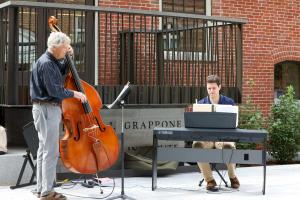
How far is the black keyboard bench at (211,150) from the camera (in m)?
6.92

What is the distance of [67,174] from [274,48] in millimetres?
6066

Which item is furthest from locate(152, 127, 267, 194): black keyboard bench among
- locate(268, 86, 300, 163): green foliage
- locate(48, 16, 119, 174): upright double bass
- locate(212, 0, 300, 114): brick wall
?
locate(212, 0, 300, 114): brick wall

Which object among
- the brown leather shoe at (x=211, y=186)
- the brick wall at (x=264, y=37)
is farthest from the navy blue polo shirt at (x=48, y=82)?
the brick wall at (x=264, y=37)

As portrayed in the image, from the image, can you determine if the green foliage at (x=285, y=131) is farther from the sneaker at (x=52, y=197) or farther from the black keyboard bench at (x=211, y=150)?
the sneaker at (x=52, y=197)

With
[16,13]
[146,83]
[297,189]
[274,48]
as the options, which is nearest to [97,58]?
[146,83]

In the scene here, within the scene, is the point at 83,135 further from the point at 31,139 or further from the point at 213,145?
the point at 213,145

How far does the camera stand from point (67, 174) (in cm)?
818

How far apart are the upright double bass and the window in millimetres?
6757

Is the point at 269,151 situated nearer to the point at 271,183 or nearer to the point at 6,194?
the point at 271,183

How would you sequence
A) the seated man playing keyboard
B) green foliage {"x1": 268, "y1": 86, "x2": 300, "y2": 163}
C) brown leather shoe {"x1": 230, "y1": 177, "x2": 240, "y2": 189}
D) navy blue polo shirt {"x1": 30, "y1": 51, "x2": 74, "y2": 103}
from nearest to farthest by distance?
navy blue polo shirt {"x1": 30, "y1": 51, "x2": 74, "y2": 103} → the seated man playing keyboard → brown leather shoe {"x1": 230, "y1": 177, "x2": 240, "y2": 189} → green foliage {"x1": 268, "y1": 86, "x2": 300, "y2": 163}

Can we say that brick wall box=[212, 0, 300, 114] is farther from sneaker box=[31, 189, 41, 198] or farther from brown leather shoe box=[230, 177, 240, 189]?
sneaker box=[31, 189, 41, 198]

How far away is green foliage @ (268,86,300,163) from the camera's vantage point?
10.9 m

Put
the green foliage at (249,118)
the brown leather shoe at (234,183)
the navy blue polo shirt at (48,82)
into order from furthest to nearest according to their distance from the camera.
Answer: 1. the green foliage at (249,118)
2. the brown leather shoe at (234,183)
3. the navy blue polo shirt at (48,82)

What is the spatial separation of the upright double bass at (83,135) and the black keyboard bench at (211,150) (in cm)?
76
